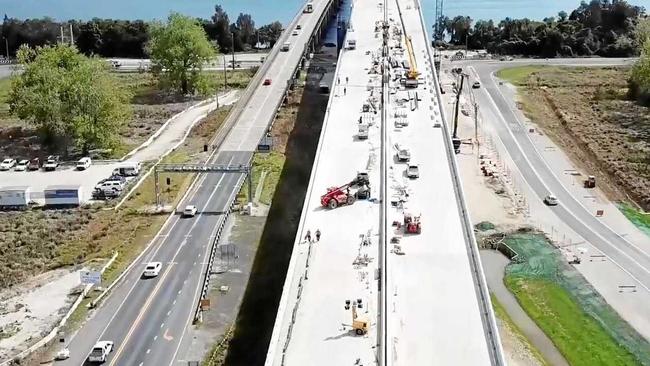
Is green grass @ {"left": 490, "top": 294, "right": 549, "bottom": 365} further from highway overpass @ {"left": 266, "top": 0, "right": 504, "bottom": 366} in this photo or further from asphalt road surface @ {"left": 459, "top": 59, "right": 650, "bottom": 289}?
asphalt road surface @ {"left": 459, "top": 59, "right": 650, "bottom": 289}

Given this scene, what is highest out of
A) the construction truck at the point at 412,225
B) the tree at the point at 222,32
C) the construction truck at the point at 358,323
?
the tree at the point at 222,32

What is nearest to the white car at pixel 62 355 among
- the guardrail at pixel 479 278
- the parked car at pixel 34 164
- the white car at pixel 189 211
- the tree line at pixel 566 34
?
the white car at pixel 189 211

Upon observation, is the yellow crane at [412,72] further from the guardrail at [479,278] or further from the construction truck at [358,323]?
the construction truck at [358,323]

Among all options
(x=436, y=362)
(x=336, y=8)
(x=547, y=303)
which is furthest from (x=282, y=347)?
(x=336, y=8)

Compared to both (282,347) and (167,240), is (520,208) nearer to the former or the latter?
(167,240)

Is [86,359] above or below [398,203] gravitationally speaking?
below
